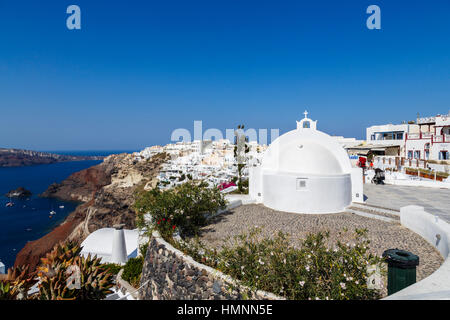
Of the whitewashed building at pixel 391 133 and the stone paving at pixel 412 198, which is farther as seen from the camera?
the whitewashed building at pixel 391 133

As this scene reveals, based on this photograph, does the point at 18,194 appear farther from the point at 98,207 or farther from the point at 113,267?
the point at 113,267

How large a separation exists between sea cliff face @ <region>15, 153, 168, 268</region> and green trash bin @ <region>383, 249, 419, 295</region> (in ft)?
41.3

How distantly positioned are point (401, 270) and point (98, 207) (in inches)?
1570

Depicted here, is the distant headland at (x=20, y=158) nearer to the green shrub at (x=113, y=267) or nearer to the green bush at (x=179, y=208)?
the green shrub at (x=113, y=267)

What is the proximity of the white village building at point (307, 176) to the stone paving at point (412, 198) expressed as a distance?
1515 mm

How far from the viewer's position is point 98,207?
120ft

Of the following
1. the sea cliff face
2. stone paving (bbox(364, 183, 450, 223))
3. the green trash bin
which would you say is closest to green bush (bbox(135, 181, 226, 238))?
the green trash bin

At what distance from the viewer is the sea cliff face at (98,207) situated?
28.8m

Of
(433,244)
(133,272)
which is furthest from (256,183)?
(433,244)

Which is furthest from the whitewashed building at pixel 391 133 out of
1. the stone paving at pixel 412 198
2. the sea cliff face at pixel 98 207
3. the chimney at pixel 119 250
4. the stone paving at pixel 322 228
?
the chimney at pixel 119 250

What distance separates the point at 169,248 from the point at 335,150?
27.4ft
